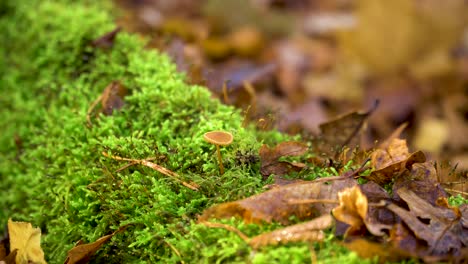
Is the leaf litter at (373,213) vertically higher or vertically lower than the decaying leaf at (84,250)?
higher

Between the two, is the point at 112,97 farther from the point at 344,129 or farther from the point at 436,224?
the point at 436,224

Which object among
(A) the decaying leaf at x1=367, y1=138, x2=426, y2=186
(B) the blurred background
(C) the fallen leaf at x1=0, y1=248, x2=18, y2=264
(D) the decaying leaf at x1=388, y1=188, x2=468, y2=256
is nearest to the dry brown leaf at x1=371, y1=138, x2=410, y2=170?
(A) the decaying leaf at x1=367, y1=138, x2=426, y2=186

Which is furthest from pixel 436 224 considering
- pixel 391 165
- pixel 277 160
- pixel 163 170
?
pixel 163 170

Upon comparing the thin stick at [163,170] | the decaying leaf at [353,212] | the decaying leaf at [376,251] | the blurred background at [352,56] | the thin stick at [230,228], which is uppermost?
the decaying leaf at [353,212]

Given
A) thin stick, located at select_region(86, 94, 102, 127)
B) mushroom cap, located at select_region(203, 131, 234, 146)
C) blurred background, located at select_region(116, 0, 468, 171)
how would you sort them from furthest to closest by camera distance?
1. blurred background, located at select_region(116, 0, 468, 171)
2. thin stick, located at select_region(86, 94, 102, 127)
3. mushroom cap, located at select_region(203, 131, 234, 146)

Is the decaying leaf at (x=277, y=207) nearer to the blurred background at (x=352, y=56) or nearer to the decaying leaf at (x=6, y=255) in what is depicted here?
the decaying leaf at (x=6, y=255)

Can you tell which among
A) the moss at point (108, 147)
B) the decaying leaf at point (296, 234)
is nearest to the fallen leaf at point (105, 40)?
the moss at point (108, 147)

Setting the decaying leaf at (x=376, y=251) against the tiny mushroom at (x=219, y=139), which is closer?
the decaying leaf at (x=376, y=251)

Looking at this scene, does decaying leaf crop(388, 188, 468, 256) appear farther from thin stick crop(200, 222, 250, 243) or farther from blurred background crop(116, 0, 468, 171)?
blurred background crop(116, 0, 468, 171)
